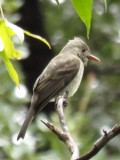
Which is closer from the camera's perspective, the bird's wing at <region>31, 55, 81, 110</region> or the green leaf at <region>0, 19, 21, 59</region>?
the green leaf at <region>0, 19, 21, 59</region>

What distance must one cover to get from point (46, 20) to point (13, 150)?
3813 mm

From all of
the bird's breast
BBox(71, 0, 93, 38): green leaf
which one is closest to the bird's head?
the bird's breast

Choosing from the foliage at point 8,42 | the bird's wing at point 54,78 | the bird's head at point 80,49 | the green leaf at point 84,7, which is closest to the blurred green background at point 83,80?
the bird's head at point 80,49

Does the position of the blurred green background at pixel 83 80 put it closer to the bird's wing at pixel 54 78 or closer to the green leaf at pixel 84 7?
the bird's wing at pixel 54 78

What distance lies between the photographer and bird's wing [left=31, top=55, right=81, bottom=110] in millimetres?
5190

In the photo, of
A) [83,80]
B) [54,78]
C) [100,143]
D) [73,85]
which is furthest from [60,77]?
[100,143]

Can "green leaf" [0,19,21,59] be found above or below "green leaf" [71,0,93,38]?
below

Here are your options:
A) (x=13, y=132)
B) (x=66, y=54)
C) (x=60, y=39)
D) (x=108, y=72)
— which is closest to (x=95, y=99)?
(x=108, y=72)

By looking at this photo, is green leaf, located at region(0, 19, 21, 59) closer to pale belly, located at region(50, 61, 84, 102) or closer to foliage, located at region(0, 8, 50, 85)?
foliage, located at region(0, 8, 50, 85)

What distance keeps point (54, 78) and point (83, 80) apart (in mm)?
2801

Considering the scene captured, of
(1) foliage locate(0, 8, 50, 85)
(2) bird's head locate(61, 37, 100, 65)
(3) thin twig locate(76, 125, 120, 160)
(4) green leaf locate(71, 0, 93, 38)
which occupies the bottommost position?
(2) bird's head locate(61, 37, 100, 65)

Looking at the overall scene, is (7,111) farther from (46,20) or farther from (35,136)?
(46,20)

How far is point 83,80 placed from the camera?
8.49m

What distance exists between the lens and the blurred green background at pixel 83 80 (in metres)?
6.21
